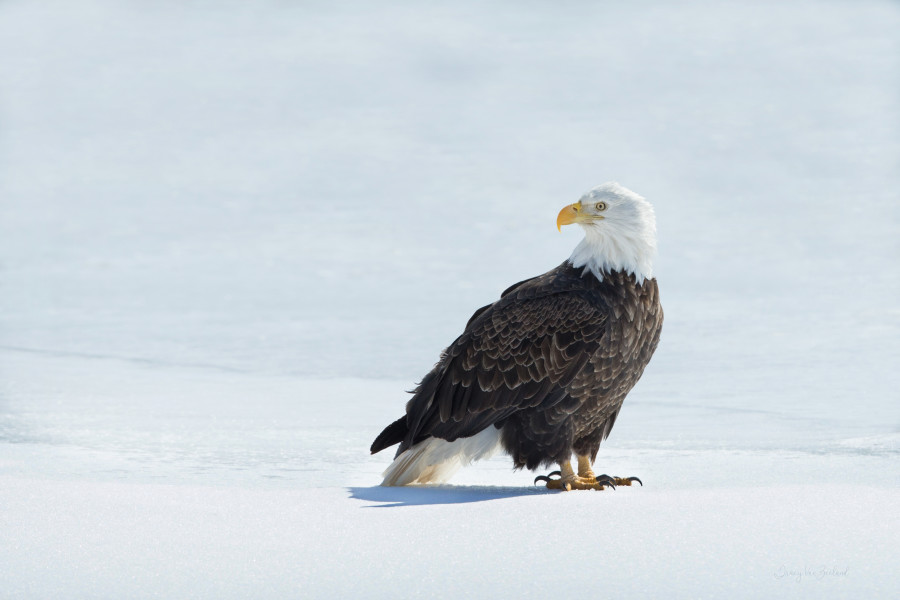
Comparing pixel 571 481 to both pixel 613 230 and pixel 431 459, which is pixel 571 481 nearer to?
pixel 431 459

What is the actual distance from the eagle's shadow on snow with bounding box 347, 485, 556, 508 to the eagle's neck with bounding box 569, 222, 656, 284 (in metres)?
1.25

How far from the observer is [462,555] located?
440cm

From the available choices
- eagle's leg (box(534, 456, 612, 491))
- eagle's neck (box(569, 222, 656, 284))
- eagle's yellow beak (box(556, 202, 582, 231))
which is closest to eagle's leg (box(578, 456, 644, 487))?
eagle's leg (box(534, 456, 612, 491))

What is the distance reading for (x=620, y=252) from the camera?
6047 millimetres

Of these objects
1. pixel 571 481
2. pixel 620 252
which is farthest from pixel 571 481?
pixel 620 252

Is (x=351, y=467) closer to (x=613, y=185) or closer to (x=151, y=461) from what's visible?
(x=151, y=461)

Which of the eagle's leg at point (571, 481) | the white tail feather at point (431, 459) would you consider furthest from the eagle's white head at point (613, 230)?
the white tail feather at point (431, 459)

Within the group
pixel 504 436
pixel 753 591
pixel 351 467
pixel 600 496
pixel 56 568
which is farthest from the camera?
pixel 351 467

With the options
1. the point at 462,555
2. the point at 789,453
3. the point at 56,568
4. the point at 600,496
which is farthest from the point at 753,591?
the point at 789,453

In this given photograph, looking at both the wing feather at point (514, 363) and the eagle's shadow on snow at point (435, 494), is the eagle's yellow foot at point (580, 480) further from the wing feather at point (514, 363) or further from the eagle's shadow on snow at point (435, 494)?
the wing feather at point (514, 363)

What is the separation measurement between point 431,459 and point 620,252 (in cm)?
160

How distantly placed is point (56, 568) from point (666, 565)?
232 centimetres

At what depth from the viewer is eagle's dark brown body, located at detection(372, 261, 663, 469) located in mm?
5832

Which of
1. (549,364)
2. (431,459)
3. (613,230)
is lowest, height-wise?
(431,459)
